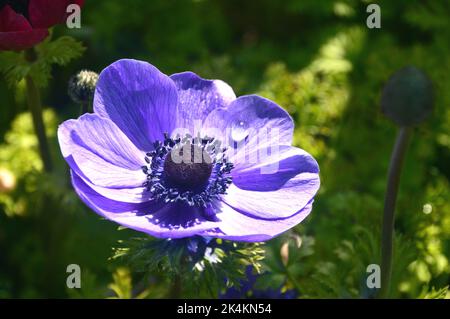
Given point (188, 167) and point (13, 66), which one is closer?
point (188, 167)

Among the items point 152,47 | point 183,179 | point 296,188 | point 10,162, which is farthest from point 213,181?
point 152,47

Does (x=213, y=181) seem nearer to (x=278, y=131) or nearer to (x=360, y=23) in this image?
(x=278, y=131)

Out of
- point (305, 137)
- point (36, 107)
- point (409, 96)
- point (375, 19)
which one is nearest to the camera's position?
point (409, 96)

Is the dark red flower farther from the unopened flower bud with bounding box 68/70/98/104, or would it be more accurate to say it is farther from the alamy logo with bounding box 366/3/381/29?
the alamy logo with bounding box 366/3/381/29

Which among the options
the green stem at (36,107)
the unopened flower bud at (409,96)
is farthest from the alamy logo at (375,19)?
the green stem at (36,107)

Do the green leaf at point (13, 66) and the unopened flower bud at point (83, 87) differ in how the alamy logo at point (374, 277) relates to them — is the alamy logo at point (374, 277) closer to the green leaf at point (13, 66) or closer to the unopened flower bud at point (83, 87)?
the unopened flower bud at point (83, 87)

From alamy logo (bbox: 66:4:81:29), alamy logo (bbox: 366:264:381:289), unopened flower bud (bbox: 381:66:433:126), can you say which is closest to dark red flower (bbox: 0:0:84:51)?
alamy logo (bbox: 66:4:81:29)

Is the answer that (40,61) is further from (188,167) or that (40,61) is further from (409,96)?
(409,96)

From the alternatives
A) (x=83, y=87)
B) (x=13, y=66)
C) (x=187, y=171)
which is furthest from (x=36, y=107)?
(x=187, y=171)
